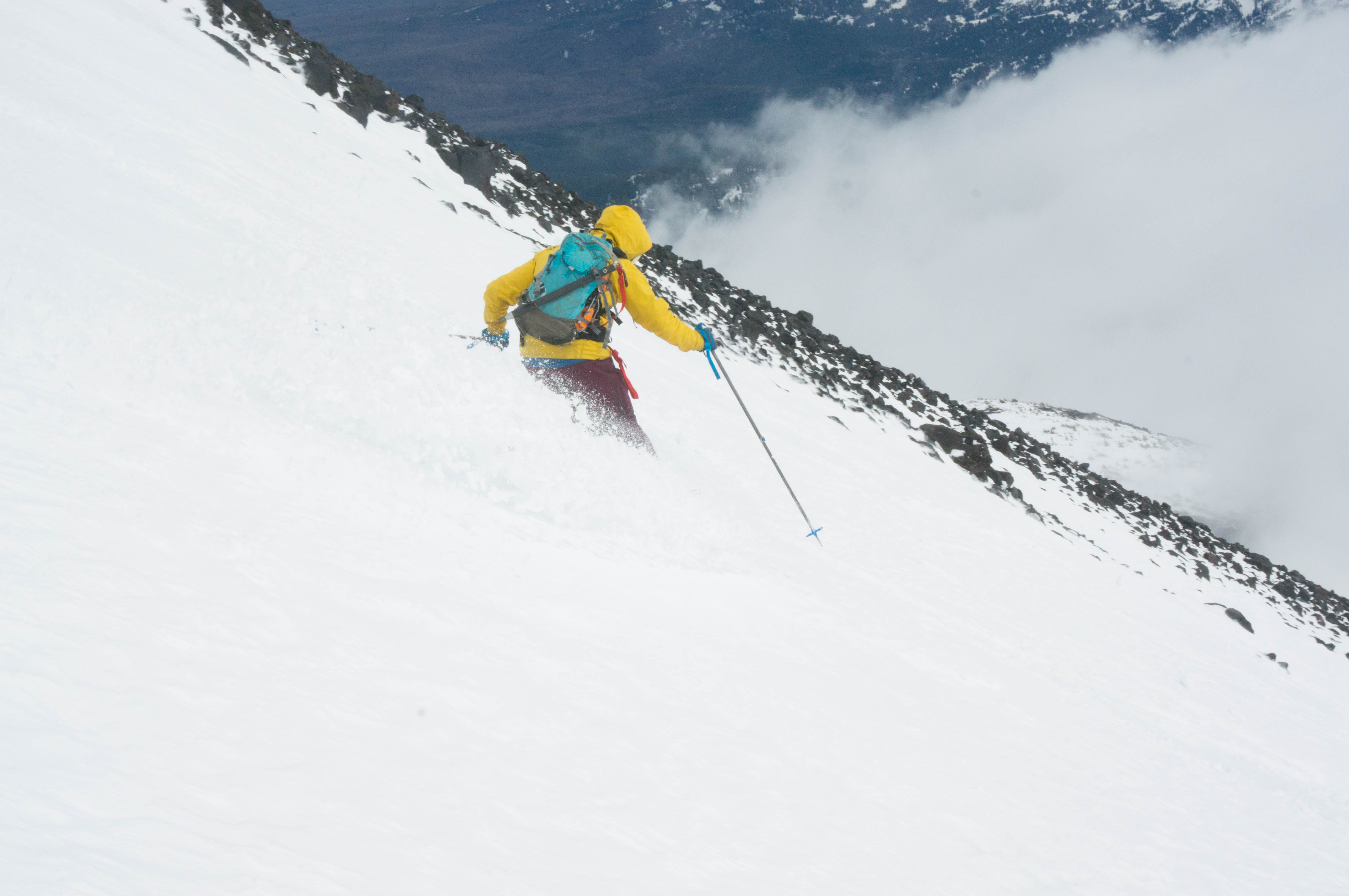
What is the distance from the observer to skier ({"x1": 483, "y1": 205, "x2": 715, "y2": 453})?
5320mm

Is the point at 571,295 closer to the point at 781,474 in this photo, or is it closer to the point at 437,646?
the point at 781,474

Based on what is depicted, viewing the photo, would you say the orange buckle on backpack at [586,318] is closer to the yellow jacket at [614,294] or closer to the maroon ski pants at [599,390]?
the yellow jacket at [614,294]

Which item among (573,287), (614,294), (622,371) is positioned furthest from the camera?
(622,371)

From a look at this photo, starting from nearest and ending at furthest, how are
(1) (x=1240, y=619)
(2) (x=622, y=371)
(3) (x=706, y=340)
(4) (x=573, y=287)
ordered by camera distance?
(4) (x=573, y=287), (2) (x=622, y=371), (3) (x=706, y=340), (1) (x=1240, y=619)

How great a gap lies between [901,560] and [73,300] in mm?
7416

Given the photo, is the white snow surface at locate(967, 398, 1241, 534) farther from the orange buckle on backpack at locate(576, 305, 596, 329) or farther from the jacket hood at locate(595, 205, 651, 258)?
the orange buckle on backpack at locate(576, 305, 596, 329)

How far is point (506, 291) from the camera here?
545cm

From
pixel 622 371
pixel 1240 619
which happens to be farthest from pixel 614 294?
pixel 1240 619

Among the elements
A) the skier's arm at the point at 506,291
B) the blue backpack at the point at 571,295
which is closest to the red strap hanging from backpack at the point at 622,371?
the blue backpack at the point at 571,295

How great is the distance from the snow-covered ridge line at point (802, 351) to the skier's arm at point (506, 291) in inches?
601

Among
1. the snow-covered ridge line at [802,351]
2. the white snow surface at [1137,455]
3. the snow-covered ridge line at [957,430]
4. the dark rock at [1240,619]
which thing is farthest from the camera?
the white snow surface at [1137,455]

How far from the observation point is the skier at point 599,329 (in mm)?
5320

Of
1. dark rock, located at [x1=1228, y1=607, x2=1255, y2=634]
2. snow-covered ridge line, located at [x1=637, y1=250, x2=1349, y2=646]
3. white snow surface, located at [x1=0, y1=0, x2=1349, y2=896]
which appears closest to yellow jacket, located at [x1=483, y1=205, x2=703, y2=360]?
white snow surface, located at [x1=0, y1=0, x2=1349, y2=896]

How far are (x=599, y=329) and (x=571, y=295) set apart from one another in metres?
0.40
